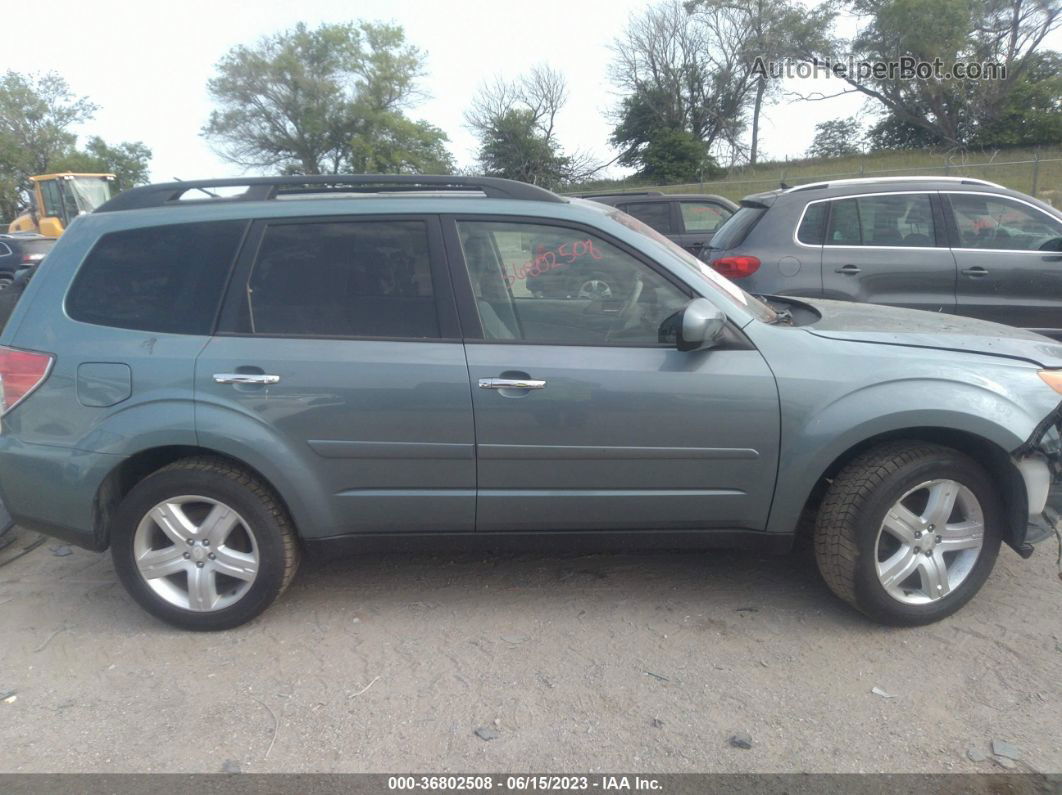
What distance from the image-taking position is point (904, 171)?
25219 millimetres

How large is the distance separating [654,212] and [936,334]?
9006mm

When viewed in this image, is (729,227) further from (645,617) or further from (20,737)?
(20,737)

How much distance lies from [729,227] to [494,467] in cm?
469

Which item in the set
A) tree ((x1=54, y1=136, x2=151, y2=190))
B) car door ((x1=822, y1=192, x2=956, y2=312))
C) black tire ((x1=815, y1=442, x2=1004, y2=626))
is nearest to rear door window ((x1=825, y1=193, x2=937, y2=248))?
car door ((x1=822, y1=192, x2=956, y2=312))

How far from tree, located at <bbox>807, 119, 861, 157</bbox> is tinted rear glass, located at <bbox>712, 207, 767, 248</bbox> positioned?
1602 inches

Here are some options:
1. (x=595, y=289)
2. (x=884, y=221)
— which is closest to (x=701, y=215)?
(x=884, y=221)

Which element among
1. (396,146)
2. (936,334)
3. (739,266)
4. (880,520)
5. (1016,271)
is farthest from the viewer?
(396,146)

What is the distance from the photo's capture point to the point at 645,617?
3.61m

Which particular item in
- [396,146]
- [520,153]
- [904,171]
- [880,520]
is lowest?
[880,520]

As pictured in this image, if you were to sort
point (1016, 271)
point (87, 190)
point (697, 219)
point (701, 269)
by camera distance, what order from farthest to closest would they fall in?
point (87, 190), point (697, 219), point (1016, 271), point (701, 269)

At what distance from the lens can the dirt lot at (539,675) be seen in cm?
277

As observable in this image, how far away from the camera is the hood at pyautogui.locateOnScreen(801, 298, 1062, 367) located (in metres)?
3.44

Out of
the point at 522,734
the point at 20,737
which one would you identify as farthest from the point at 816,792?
the point at 20,737

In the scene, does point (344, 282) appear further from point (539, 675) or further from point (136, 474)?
point (539, 675)
